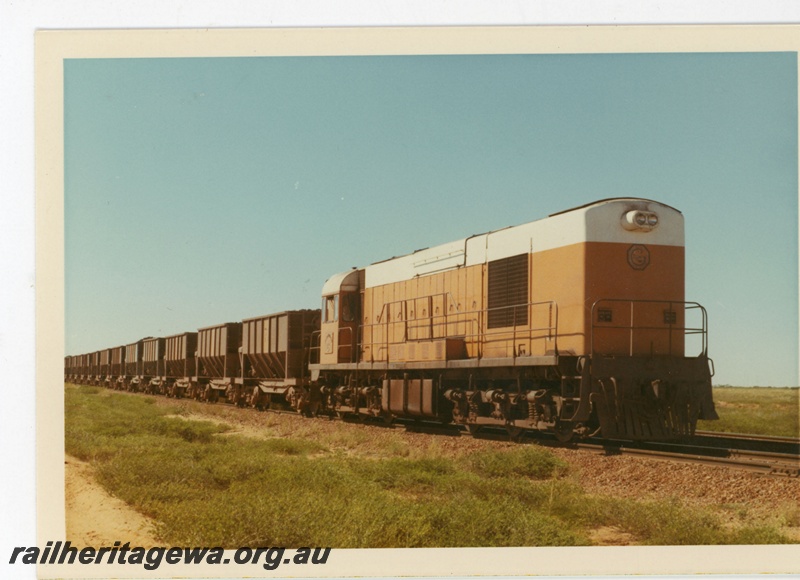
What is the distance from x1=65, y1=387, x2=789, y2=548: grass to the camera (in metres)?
8.37

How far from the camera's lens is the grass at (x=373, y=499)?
8.37 m

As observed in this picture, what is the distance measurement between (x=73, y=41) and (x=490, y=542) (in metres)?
8.11

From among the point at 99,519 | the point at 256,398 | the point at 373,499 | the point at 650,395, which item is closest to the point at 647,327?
the point at 650,395

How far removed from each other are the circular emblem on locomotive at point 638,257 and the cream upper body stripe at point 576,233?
10 centimetres

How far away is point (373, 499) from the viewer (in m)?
9.21

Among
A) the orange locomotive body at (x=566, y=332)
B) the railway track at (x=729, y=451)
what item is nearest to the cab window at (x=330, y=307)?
the orange locomotive body at (x=566, y=332)

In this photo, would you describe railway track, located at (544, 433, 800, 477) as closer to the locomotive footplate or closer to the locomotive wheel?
the locomotive footplate

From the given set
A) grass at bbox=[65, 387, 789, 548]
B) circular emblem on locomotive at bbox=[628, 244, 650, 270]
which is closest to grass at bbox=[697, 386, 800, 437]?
circular emblem on locomotive at bbox=[628, 244, 650, 270]

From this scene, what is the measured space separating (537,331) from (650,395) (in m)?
2.17

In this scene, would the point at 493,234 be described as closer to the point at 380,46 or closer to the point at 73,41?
the point at 380,46

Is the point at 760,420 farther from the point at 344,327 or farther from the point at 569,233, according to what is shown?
the point at 344,327

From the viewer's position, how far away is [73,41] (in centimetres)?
977

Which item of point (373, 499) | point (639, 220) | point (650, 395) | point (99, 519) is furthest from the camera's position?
point (639, 220)

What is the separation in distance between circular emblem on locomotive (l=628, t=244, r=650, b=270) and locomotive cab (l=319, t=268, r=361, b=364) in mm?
8199
